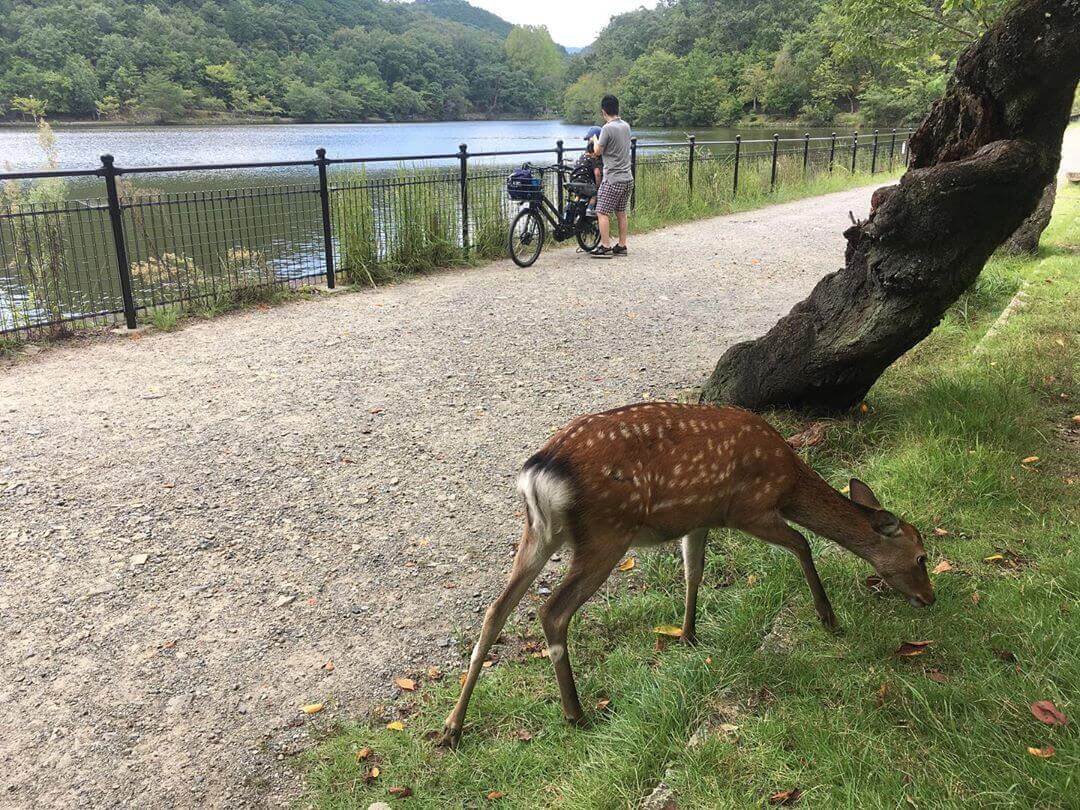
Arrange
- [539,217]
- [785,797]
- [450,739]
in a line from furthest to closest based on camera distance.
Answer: [539,217] < [450,739] < [785,797]

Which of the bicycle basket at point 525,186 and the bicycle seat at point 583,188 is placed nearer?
the bicycle basket at point 525,186

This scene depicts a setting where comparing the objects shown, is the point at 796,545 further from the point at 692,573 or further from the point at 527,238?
the point at 527,238

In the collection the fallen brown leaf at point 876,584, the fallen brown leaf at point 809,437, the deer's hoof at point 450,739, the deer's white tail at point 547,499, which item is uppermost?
the deer's white tail at point 547,499

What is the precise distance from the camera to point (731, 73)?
2923 inches

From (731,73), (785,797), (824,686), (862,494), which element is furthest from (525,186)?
(731,73)

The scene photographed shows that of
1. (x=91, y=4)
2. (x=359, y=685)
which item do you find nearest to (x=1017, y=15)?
(x=359, y=685)

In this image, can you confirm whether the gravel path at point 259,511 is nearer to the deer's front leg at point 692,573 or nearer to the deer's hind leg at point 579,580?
the deer's hind leg at point 579,580

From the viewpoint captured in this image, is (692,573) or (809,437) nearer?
Result: (692,573)

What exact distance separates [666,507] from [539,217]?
9951mm

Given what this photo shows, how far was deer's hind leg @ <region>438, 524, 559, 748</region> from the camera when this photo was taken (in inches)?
119

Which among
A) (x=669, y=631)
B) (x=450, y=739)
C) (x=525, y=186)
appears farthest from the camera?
(x=525, y=186)

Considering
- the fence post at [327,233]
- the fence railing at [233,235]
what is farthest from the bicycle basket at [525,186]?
the fence post at [327,233]

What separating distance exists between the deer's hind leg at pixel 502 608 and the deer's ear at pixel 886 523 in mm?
1398

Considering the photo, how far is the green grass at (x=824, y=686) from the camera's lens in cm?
246
